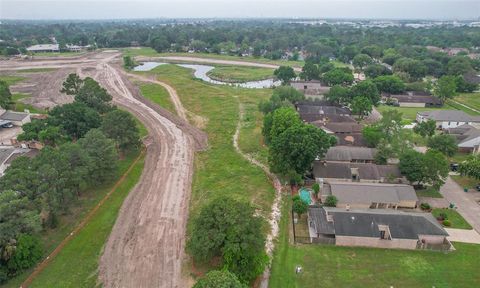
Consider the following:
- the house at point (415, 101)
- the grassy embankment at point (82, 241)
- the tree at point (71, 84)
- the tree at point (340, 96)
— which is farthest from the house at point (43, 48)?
the house at point (415, 101)

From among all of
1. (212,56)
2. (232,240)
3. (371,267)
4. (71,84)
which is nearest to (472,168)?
(371,267)

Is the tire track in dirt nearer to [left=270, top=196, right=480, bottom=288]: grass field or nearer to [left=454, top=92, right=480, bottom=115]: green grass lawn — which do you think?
[left=270, top=196, right=480, bottom=288]: grass field

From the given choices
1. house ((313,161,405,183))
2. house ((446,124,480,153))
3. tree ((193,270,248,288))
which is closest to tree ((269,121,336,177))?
house ((313,161,405,183))

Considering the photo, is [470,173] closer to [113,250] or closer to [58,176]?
[113,250]

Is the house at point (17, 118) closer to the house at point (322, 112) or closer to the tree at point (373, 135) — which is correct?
the house at point (322, 112)

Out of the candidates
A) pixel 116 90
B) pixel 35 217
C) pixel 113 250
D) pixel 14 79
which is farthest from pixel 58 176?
pixel 14 79

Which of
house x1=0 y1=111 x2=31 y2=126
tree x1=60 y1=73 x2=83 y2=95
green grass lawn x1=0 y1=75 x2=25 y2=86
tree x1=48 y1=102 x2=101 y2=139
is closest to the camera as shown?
tree x1=48 y1=102 x2=101 y2=139

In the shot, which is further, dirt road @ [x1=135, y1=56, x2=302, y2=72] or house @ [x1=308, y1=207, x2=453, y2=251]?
dirt road @ [x1=135, y1=56, x2=302, y2=72]

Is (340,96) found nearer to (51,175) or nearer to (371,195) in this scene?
(371,195)
